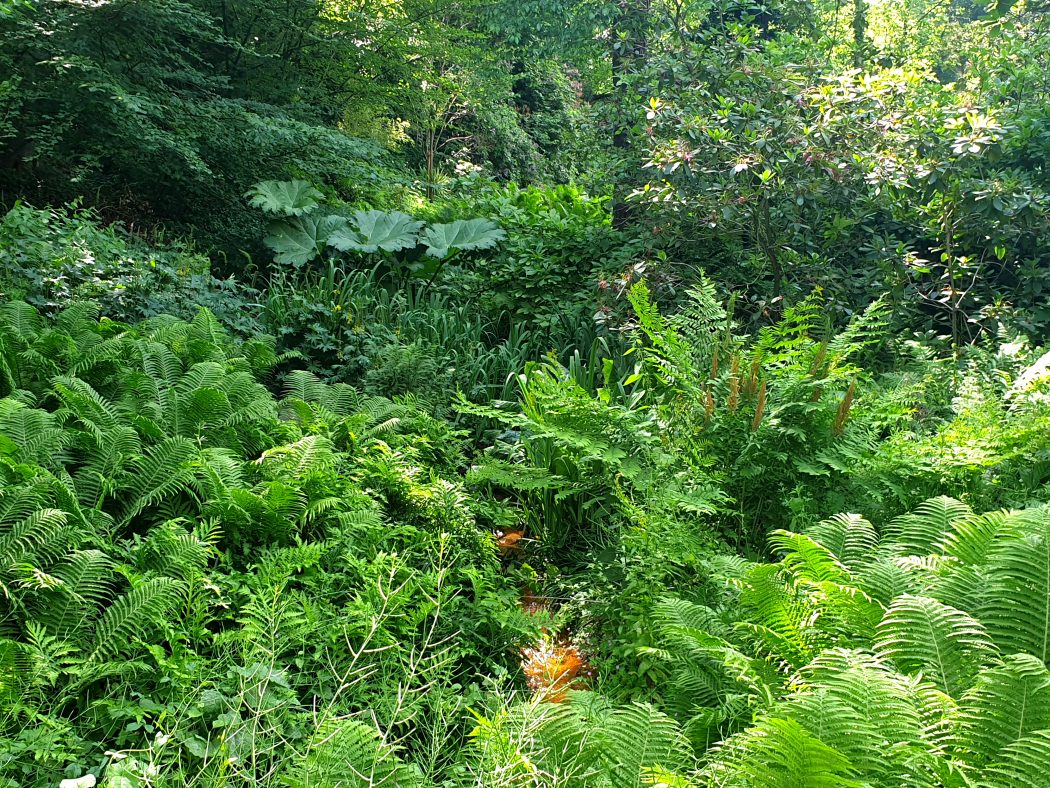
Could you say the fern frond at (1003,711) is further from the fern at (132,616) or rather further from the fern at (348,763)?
the fern at (132,616)

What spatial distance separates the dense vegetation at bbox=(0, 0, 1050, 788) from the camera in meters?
2.11

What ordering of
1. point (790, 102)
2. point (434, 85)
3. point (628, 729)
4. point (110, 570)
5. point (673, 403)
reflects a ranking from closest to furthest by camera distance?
point (628, 729)
point (110, 570)
point (673, 403)
point (790, 102)
point (434, 85)

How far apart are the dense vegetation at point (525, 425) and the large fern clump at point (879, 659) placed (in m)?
0.01

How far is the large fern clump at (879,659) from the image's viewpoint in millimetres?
1717

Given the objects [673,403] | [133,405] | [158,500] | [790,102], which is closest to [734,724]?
[673,403]

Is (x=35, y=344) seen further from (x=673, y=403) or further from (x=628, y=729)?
(x=628, y=729)

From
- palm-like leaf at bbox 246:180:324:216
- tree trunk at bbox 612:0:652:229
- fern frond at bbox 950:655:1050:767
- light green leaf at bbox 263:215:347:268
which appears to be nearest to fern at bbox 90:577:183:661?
fern frond at bbox 950:655:1050:767

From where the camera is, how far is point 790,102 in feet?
18.0

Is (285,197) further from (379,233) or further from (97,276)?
(97,276)

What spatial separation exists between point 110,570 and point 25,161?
5.65m

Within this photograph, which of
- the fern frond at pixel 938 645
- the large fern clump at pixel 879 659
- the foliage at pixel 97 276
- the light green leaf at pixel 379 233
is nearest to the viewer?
the large fern clump at pixel 879 659

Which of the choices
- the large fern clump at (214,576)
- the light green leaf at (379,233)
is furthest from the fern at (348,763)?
the light green leaf at (379,233)

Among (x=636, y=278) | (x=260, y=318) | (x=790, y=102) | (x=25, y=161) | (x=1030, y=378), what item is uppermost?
(x=790, y=102)

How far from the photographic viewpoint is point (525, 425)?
3814 millimetres
